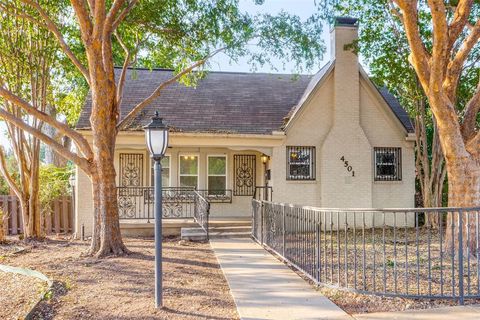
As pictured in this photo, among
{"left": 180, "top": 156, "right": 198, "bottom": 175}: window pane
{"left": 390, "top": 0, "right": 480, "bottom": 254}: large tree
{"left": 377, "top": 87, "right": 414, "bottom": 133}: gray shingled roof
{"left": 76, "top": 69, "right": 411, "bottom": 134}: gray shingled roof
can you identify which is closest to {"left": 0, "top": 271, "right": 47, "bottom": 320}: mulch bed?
{"left": 76, "top": 69, "right": 411, "bottom": 134}: gray shingled roof

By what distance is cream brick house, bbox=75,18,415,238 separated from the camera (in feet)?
45.5

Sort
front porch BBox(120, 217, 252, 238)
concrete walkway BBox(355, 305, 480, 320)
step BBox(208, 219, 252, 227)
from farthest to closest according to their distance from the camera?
step BBox(208, 219, 252, 227) < front porch BBox(120, 217, 252, 238) < concrete walkway BBox(355, 305, 480, 320)

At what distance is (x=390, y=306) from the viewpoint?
530 cm

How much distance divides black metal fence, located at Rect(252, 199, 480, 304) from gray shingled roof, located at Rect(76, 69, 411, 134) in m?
3.94

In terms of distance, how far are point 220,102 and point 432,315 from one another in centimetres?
1157

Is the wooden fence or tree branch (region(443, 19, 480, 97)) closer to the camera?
tree branch (region(443, 19, 480, 97))

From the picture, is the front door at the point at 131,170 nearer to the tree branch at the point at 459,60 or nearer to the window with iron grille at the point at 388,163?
the window with iron grille at the point at 388,163

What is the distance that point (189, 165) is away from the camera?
15.2 meters

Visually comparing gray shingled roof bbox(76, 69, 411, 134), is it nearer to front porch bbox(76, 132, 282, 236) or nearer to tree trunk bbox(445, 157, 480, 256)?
front porch bbox(76, 132, 282, 236)

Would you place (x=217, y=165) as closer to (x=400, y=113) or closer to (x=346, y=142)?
(x=346, y=142)

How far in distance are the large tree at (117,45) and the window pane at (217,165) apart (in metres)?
3.69

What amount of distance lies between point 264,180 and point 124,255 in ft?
24.4

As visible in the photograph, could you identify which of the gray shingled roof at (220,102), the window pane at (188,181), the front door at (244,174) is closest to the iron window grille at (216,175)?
the front door at (244,174)

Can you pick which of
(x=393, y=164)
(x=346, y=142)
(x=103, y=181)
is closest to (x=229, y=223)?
(x=346, y=142)
